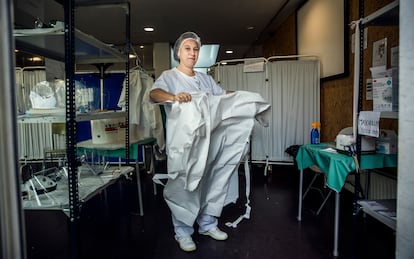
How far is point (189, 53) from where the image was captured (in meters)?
2.06

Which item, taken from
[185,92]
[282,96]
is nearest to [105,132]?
[185,92]

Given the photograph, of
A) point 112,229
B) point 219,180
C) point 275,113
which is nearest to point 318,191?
point 275,113

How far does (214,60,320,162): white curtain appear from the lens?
3.92 m

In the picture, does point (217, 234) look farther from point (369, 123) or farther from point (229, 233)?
point (369, 123)

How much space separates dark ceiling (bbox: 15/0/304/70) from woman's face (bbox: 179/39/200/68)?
2194 millimetres

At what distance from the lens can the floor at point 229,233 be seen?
1947 millimetres

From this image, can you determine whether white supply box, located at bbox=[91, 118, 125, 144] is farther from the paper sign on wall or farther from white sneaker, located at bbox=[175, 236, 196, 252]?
the paper sign on wall

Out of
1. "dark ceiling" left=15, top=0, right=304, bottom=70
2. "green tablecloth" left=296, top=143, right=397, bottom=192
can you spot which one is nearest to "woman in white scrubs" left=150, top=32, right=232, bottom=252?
"green tablecloth" left=296, top=143, right=397, bottom=192

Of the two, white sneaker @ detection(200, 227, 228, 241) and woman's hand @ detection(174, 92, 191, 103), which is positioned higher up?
woman's hand @ detection(174, 92, 191, 103)

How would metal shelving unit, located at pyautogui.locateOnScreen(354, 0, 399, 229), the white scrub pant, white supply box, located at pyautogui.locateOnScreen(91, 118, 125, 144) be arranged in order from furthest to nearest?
1. white supply box, located at pyautogui.locateOnScreen(91, 118, 125, 144)
2. the white scrub pant
3. metal shelving unit, located at pyautogui.locateOnScreen(354, 0, 399, 229)

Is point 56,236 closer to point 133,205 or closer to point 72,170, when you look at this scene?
point 133,205

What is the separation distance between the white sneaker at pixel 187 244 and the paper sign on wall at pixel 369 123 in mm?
1274

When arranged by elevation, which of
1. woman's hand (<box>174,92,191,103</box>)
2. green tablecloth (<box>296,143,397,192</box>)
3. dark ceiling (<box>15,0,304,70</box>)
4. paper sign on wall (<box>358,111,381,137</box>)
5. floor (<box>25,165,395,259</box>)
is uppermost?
dark ceiling (<box>15,0,304,70</box>)

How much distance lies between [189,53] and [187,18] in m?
3.41
